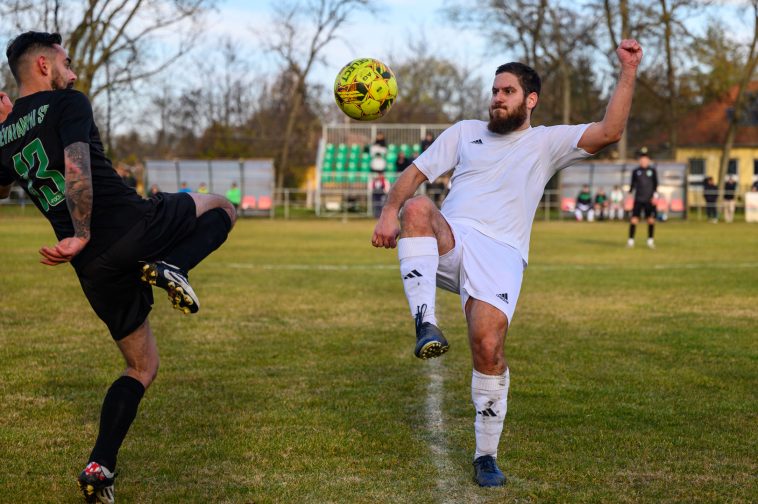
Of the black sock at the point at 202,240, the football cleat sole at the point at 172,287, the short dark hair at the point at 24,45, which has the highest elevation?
the short dark hair at the point at 24,45

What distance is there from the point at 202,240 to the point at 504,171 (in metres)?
1.68

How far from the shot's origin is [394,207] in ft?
16.2

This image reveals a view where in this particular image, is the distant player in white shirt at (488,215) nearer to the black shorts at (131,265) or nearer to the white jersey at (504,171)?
the white jersey at (504,171)

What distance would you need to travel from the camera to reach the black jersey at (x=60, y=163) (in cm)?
418

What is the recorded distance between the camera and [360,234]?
2798 centimetres

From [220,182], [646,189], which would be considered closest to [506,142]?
[646,189]

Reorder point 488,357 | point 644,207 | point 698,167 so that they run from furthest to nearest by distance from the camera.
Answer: point 698,167, point 644,207, point 488,357

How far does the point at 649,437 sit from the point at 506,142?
1.91 meters

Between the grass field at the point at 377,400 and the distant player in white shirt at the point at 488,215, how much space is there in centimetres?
62

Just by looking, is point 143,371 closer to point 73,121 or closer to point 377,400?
point 73,121

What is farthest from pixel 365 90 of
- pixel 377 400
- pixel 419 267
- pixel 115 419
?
pixel 115 419

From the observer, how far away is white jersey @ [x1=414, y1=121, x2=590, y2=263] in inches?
199

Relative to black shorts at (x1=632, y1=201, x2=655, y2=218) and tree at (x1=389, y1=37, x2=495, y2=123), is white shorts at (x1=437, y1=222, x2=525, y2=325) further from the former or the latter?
tree at (x1=389, y1=37, x2=495, y2=123)

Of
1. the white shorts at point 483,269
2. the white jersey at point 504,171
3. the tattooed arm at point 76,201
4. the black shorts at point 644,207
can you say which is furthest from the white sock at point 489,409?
the black shorts at point 644,207
